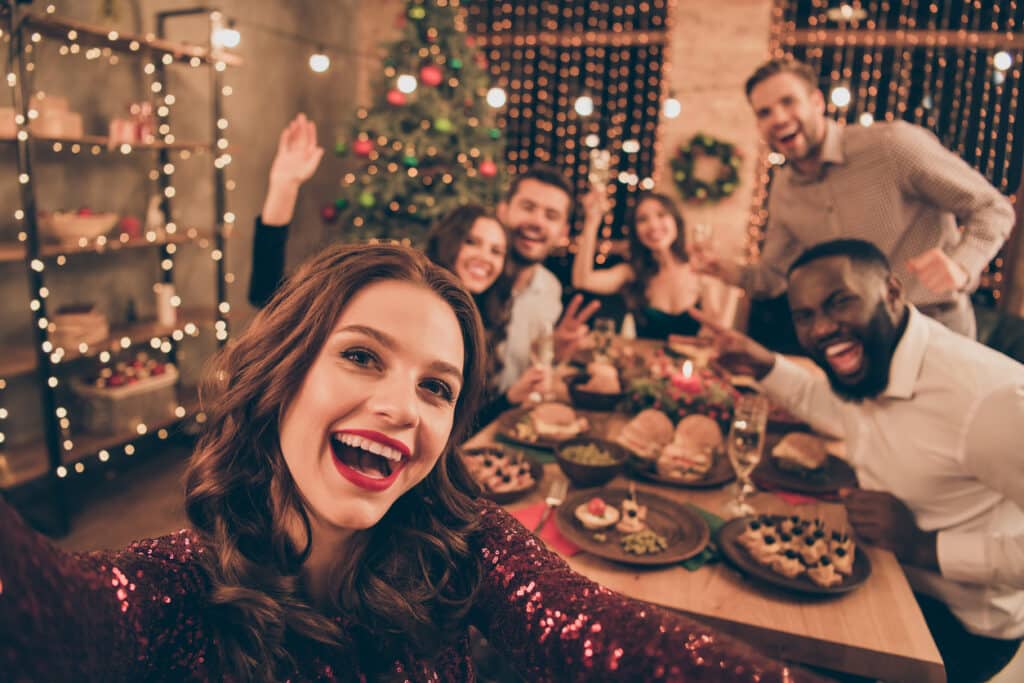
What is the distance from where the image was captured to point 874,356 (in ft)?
→ 5.71

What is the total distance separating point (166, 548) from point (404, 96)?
4.46m

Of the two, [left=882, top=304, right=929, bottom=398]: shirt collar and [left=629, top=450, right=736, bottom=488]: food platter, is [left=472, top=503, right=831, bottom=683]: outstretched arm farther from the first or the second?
[left=882, top=304, right=929, bottom=398]: shirt collar

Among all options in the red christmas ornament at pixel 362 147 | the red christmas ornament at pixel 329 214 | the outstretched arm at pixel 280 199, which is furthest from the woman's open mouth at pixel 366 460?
the red christmas ornament at pixel 329 214

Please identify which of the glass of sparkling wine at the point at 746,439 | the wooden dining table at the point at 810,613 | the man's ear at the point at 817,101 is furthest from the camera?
the man's ear at the point at 817,101

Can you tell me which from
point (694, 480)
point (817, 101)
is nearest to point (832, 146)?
point (817, 101)

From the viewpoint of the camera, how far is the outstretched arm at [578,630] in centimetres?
75

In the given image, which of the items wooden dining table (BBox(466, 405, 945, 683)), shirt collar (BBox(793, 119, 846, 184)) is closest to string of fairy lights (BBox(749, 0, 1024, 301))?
shirt collar (BBox(793, 119, 846, 184))

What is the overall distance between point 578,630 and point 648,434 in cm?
128

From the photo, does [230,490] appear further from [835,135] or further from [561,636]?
[835,135]

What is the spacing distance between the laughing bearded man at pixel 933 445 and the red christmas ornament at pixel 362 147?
3.72 m

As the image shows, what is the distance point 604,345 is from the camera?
308cm

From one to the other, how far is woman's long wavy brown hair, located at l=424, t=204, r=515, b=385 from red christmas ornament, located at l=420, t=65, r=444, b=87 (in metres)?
2.40

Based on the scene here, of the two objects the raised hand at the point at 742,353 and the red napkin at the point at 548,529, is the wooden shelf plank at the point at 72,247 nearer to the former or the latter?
the red napkin at the point at 548,529

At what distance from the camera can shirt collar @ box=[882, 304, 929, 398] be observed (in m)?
1.77
